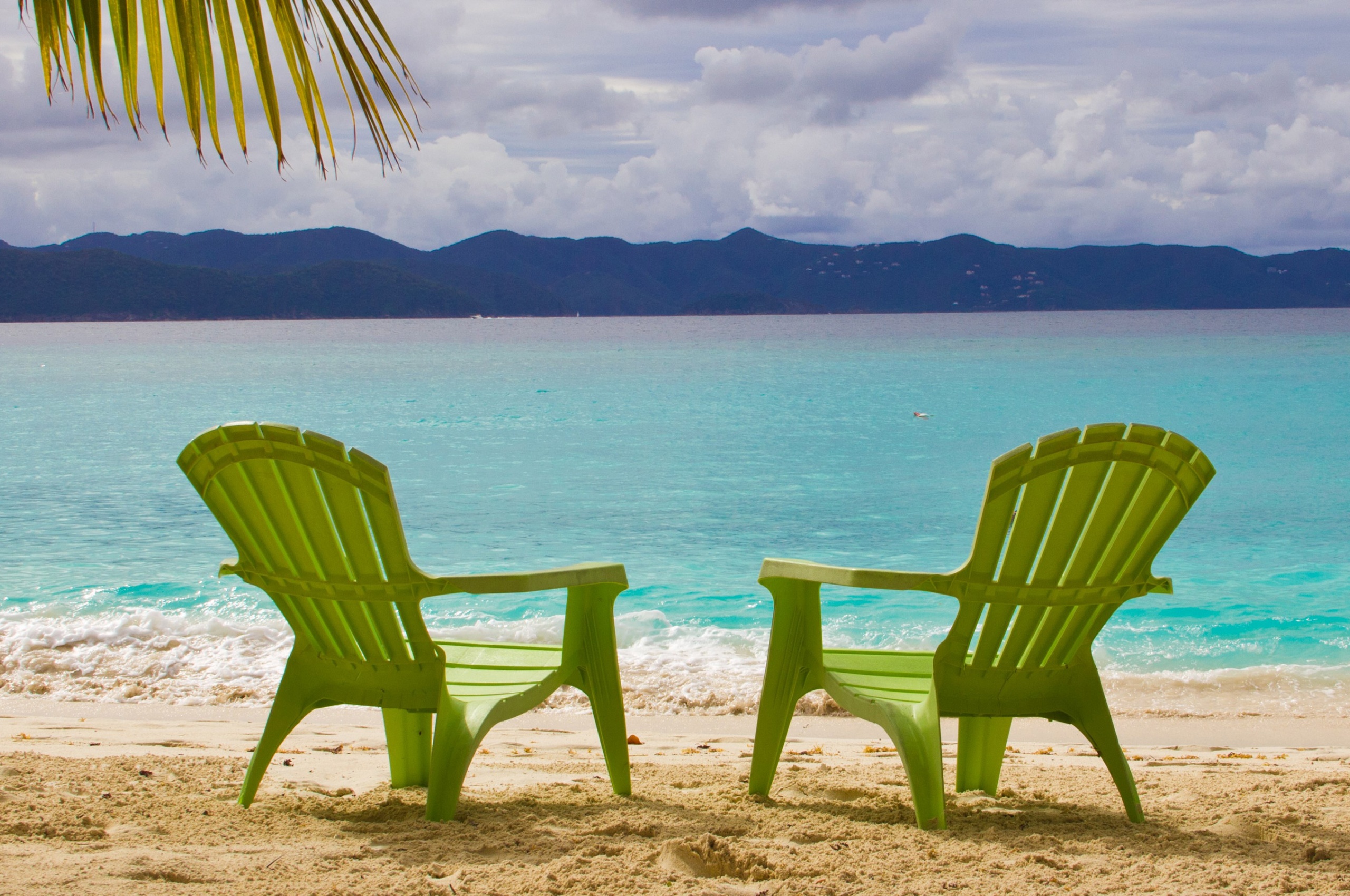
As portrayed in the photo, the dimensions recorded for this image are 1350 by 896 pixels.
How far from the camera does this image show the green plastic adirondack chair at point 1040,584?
7.68 ft

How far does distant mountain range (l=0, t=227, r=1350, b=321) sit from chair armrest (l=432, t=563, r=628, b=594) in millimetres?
113232

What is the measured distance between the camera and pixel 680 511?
422 inches

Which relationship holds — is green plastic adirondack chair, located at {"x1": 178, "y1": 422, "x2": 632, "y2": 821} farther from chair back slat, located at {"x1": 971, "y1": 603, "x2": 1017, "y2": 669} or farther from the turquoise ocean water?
the turquoise ocean water

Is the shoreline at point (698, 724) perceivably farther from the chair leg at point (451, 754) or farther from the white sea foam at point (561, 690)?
the chair leg at point (451, 754)

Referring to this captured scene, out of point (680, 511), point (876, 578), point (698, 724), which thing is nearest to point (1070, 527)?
point (876, 578)

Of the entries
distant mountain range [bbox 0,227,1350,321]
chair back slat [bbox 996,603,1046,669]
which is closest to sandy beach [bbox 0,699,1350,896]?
chair back slat [bbox 996,603,1046,669]

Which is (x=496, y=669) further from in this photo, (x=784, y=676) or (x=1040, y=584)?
(x=1040, y=584)

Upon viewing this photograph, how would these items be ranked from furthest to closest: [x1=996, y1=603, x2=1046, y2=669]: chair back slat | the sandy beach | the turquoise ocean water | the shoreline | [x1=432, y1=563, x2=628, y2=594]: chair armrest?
the turquoise ocean water < the shoreline < [x1=996, y1=603, x2=1046, y2=669]: chair back slat < [x1=432, y1=563, x2=628, y2=594]: chair armrest < the sandy beach

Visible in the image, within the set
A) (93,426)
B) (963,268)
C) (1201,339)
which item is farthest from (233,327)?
(963,268)

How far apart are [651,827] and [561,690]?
8.12 feet

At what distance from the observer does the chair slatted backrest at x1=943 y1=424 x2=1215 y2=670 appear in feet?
7.67

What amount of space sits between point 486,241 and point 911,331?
286ft

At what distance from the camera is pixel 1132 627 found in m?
5.88

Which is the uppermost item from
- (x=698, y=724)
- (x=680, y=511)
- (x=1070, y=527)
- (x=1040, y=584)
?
(x=1070, y=527)
